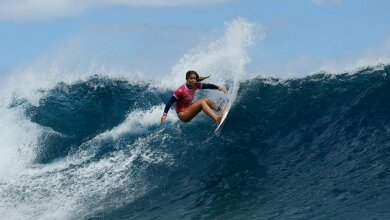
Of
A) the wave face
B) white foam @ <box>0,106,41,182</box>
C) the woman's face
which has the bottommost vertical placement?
the wave face

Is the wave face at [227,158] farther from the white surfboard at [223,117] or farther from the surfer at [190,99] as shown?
the surfer at [190,99]

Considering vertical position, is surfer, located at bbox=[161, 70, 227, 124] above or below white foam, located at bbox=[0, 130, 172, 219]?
above

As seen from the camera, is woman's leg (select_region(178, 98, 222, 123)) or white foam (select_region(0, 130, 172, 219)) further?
white foam (select_region(0, 130, 172, 219))

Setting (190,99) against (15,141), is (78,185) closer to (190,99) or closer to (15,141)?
(190,99)

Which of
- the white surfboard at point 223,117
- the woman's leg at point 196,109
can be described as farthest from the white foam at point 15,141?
the woman's leg at point 196,109

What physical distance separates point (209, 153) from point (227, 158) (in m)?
0.55

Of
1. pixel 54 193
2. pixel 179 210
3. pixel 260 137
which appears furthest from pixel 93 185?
pixel 260 137

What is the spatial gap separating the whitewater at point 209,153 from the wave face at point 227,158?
28mm

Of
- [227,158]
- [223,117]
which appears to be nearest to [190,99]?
[223,117]

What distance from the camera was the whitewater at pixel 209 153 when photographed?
10250 mm

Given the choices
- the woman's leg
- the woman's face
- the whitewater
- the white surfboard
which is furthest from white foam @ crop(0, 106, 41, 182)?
the woman's face

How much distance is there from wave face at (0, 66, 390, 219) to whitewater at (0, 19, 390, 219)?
3cm

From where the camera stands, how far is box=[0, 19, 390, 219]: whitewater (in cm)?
1025

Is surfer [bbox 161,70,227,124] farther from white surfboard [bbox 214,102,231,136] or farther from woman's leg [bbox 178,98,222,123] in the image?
white surfboard [bbox 214,102,231,136]
